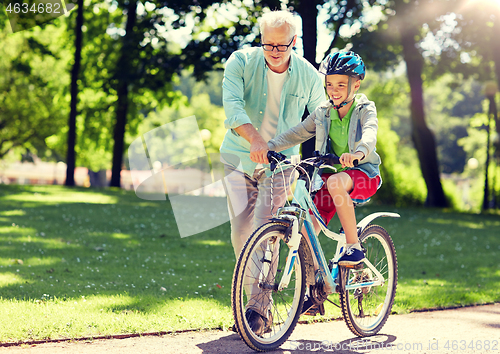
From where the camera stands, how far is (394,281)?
4.62 meters

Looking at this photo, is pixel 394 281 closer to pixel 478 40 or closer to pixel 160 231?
pixel 160 231

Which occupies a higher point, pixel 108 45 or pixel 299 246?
pixel 108 45

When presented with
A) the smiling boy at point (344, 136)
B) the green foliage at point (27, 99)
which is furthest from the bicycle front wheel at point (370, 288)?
the green foliage at point (27, 99)

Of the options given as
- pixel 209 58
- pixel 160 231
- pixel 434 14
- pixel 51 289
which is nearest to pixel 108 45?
pixel 209 58

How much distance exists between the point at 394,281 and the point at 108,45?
22.1 meters

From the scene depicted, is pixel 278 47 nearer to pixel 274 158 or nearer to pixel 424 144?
pixel 274 158

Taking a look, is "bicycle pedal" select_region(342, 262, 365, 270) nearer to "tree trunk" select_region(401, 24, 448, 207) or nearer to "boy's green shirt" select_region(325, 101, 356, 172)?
"boy's green shirt" select_region(325, 101, 356, 172)

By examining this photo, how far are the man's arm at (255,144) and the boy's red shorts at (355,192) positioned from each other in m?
0.62

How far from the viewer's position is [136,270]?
633 cm

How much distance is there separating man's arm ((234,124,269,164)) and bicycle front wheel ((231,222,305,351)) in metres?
0.46

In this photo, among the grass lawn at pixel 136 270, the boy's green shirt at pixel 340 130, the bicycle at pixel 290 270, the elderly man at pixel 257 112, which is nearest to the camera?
the bicycle at pixel 290 270

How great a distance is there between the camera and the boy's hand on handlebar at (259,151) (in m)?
3.65

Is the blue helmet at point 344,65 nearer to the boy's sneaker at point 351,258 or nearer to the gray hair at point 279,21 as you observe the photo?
the gray hair at point 279,21

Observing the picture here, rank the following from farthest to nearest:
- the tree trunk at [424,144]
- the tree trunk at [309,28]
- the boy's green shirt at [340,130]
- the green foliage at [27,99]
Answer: the green foliage at [27,99]
the tree trunk at [424,144]
the tree trunk at [309,28]
the boy's green shirt at [340,130]
